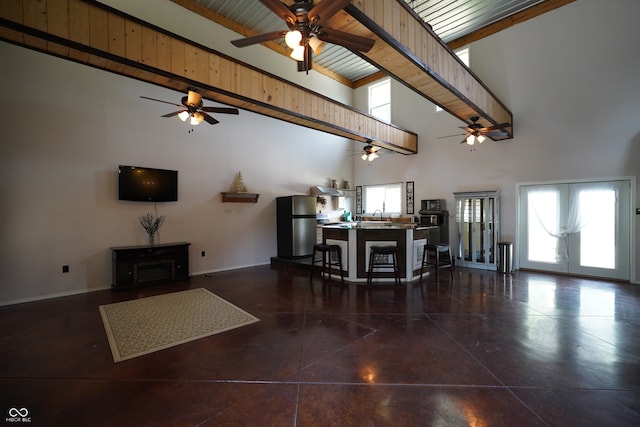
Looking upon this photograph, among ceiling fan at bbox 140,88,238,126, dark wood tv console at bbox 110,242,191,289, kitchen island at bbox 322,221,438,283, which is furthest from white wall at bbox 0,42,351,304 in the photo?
kitchen island at bbox 322,221,438,283

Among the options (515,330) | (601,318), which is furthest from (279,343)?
(601,318)

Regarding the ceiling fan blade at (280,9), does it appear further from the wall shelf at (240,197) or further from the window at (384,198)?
the window at (384,198)

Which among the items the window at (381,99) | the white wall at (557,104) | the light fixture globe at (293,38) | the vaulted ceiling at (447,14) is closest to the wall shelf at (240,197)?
the vaulted ceiling at (447,14)

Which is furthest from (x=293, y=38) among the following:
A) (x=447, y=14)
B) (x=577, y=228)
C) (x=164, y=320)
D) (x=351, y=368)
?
(x=577, y=228)

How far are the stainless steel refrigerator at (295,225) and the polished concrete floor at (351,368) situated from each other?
2884 mm

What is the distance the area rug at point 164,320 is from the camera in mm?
2832

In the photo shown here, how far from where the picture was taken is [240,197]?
652cm

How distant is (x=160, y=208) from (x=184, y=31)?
3651 mm

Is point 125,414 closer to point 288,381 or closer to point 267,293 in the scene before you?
point 288,381

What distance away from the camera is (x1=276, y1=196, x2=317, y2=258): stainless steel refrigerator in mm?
6836

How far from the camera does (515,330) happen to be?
307 cm

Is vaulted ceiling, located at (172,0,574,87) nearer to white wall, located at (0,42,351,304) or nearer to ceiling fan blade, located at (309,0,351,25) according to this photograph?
white wall, located at (0,42,351,304)

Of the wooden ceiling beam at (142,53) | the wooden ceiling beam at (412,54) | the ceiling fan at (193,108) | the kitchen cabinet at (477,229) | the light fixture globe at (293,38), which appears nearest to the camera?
the light fixture globe at (293,38)

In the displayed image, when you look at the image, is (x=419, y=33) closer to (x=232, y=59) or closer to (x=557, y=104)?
(x=232, y=59)
